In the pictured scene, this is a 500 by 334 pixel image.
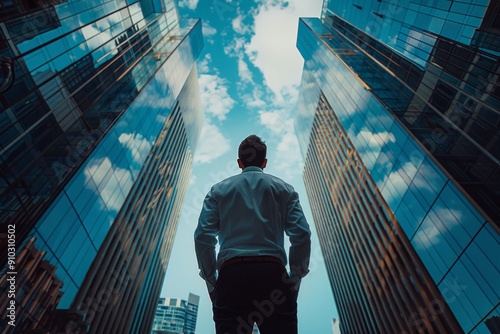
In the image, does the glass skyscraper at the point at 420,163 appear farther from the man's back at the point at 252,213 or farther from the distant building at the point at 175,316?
the distant building at the point at 175,316

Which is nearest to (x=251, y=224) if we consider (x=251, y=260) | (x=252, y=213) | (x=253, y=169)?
(x=252, y=213)

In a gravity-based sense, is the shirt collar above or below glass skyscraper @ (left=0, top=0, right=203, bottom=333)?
above

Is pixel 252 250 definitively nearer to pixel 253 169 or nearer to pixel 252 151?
pixel 253 169

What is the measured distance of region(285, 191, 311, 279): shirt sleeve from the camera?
9.82 feet

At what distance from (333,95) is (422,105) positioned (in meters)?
19.1

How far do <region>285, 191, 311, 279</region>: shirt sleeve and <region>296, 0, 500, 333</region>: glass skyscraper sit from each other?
1699 cm

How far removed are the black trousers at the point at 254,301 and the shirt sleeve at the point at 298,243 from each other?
21 cm

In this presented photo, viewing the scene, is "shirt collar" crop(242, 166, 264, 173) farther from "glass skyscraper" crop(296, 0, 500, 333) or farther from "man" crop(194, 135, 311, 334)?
"glass skyscraper" crop(296, 0, 500, 333)

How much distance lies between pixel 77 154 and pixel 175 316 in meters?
128

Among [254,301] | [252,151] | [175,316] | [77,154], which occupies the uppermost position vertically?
[252,151]

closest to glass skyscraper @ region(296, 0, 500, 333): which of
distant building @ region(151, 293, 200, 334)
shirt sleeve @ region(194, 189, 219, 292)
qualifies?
shirt sleeve @ region(194, 189, 219, 292)

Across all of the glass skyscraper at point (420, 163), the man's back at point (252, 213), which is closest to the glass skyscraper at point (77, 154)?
the man's back at point (252, 213)

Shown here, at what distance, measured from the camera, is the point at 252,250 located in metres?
2.90

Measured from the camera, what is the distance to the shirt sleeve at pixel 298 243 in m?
2.99
